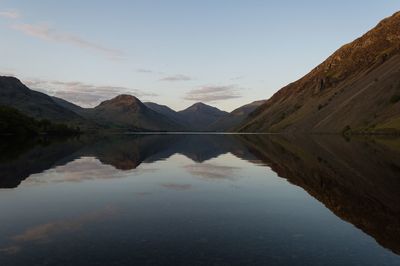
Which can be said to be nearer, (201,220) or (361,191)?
(201,220)

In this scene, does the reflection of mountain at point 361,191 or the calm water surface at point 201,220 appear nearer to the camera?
the calm water surface at point 201,220

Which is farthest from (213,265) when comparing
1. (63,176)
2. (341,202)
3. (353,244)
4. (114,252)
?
(63,176)

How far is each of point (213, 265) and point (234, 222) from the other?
9.46 meters

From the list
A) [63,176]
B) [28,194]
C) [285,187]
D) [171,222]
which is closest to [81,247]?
[171,222]

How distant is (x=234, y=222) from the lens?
89.9ft

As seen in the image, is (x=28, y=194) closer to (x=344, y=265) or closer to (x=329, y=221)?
(x=329, y=221)

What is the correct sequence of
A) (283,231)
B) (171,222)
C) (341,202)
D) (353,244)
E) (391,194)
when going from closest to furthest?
(353,244) → (283,231) → (171,222) → (341,202) → (391,194)

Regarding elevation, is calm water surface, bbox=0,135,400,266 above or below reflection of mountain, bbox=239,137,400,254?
below

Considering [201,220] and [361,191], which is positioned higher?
[361,191]

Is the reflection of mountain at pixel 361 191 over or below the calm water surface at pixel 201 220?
over

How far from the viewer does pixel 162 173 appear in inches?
2271

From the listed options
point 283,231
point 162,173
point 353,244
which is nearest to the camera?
point 353,244

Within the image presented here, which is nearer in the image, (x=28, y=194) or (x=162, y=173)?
(x=28, y=194)

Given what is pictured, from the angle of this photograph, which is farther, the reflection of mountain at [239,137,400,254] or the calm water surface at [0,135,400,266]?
the reflection of mountain at [239,137,400,254]
